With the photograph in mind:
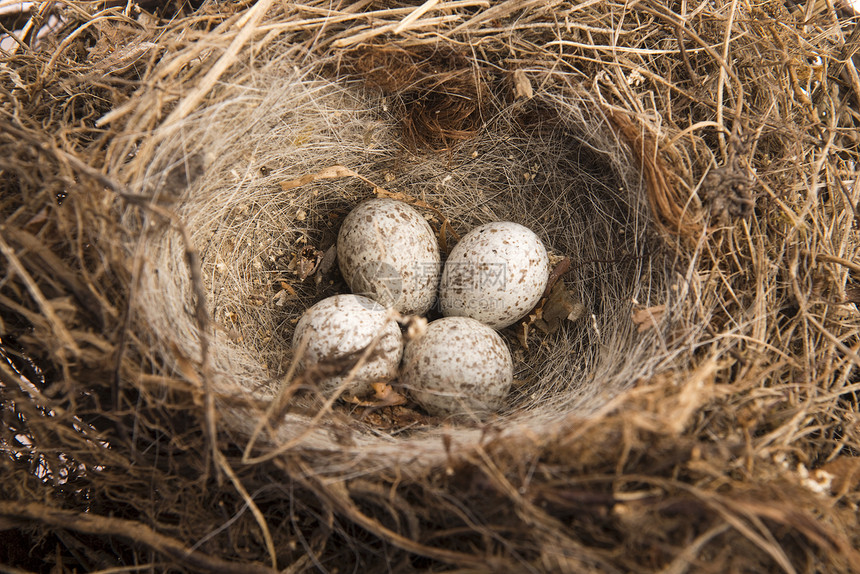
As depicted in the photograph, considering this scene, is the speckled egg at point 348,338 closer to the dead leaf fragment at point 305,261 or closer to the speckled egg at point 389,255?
the speckled egg at point 389,255

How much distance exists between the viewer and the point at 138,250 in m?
1.19

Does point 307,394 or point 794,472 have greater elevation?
point 307,394

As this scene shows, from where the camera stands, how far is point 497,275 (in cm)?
168

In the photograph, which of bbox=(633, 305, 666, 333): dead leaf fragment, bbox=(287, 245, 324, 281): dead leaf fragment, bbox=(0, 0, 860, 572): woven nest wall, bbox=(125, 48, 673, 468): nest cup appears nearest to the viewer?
bbox=(0, 0, 860, 572): woven nest wall

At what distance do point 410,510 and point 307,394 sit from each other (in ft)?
1.74

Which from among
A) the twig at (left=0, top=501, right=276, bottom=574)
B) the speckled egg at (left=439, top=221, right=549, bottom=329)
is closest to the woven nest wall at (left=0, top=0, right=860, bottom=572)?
the twig at (left=0, top=501, right=276, bottom=574)

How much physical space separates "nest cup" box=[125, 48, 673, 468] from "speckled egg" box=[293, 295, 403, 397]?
10 cm

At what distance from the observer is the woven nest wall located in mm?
1109

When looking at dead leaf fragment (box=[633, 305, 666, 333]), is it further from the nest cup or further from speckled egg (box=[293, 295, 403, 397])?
speckled egg (box=[293, 295, 403, 397])

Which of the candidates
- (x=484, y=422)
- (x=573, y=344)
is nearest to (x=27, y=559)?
(x=484, y=422)

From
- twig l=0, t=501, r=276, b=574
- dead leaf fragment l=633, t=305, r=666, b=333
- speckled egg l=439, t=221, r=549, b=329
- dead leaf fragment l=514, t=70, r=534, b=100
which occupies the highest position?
dead leaf fragment l=514, t=70, r=534, b=100

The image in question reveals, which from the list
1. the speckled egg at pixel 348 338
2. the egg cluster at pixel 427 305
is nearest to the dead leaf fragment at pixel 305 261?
the egg cluster at pixel 427 305

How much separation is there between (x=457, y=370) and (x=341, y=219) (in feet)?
2.56

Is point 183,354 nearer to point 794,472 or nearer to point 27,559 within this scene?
point 27,559
